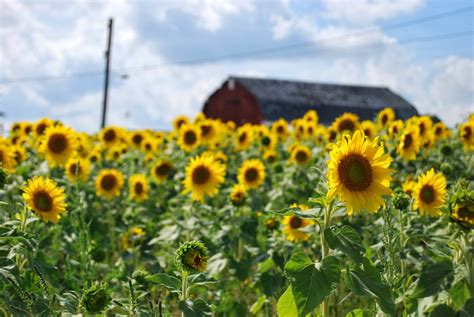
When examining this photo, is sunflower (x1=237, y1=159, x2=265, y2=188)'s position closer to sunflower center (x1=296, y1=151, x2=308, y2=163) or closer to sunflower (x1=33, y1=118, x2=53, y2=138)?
sunflower center (x1=296, y1=151, x2=308, y2=163)

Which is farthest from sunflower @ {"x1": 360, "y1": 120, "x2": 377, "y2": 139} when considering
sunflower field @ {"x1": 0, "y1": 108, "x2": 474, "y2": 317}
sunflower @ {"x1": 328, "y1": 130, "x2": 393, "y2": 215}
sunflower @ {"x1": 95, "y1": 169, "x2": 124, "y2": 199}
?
sunflower @ {"x1": 328, "y1": 130, "x2": 393, "y2": 215}

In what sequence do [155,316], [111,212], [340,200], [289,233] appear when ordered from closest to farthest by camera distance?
1. [155,316]
2. [340,200]
3. [289,233]
4. [111,212]

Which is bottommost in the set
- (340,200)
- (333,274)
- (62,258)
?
(62,258)

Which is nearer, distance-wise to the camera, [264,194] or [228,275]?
[228,275]

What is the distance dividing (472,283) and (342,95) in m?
28.3

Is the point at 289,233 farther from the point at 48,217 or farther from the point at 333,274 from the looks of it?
the point at 333,274

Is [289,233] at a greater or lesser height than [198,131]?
lesser

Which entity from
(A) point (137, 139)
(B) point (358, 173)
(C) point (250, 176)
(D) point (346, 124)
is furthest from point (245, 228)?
(A) point (137, 139)

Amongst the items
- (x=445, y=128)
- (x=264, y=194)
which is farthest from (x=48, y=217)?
(x=445, y=128)

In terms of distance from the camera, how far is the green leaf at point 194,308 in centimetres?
268

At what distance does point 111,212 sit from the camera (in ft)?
21.5

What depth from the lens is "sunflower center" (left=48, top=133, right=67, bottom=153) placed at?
625 cm

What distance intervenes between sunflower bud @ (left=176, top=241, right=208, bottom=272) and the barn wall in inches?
1097

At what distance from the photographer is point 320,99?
3047cm
